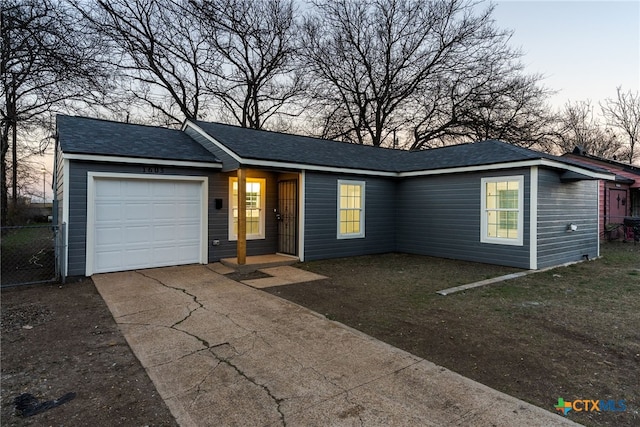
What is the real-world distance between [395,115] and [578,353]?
18.4m

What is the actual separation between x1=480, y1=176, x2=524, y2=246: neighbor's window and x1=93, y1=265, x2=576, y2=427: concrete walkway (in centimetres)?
597

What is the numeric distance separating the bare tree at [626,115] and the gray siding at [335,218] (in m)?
24.5

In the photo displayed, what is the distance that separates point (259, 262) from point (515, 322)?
554cm

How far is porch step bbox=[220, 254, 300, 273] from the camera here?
308 inches

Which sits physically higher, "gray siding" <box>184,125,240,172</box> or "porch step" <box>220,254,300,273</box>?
"gray siding" <box>184,125,240,172</box>

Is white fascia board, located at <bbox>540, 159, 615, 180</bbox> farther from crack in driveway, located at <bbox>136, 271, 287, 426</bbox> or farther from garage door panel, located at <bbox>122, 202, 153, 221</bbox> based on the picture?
garage door panel, located at <bbox>122, 202, 153, 221</bbox>

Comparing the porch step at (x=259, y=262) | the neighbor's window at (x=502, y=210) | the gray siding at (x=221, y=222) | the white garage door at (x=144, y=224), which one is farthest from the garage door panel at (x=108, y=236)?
the neighbor's window at (x=502, y=210)

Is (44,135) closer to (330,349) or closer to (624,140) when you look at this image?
(330,349)

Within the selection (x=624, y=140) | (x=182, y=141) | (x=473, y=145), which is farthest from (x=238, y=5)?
(x=624, y=140)

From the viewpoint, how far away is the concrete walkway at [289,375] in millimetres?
2443

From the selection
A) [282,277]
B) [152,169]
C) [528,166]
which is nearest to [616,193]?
[528,166]

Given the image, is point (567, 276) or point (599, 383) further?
point (567, 276)

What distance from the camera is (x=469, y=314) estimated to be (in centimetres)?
480

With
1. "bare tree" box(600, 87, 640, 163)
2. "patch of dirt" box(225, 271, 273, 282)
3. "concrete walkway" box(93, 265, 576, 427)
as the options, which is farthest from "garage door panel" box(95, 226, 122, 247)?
"bare tree" box(600, 87, 640, 163)
